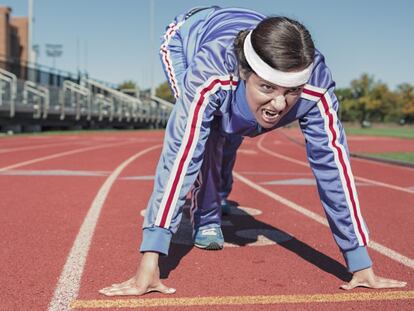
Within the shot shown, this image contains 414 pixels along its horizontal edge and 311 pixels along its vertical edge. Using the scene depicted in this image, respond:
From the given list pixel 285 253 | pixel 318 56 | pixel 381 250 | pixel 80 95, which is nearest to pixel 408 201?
pixel 381 250

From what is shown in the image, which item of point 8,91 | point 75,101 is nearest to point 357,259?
point 8,91

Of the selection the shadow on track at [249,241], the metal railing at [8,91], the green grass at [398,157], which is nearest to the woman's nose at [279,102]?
the shadow on track at [249,241]

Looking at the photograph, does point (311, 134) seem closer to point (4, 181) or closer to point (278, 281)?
point (278, 281)

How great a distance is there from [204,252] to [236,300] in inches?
44.8

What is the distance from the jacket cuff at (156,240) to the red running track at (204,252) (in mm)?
259

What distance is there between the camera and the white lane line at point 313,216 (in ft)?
12.9

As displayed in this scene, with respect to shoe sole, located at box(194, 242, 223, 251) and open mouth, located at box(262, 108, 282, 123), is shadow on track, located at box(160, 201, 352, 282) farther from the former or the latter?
open mouth, located at box(262, 108, 282, 123)

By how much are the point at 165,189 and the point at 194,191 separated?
1.45 meters

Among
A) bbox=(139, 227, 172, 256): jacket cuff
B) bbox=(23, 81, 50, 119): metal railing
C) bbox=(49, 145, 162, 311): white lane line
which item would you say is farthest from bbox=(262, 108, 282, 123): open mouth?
bbox=(23, 81, 50, 119): metal railing

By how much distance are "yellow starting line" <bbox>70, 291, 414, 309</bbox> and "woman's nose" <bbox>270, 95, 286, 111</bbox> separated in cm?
102

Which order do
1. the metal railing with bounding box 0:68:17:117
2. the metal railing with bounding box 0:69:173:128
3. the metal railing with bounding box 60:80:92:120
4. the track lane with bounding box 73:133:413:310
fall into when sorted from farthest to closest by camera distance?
1. the metal railing with bounding box 60:80:92:120
2. the metal railing with bounding box 0:69:173:128
3. the metal railing with bounding box 0:68:17:117
4. the track lane with bounding box 73:133:413:310

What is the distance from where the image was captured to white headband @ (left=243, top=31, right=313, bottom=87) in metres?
2.78

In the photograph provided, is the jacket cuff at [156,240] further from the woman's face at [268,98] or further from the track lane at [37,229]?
the woman's face at [268,98]

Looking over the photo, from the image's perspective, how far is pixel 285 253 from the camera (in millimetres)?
4051
